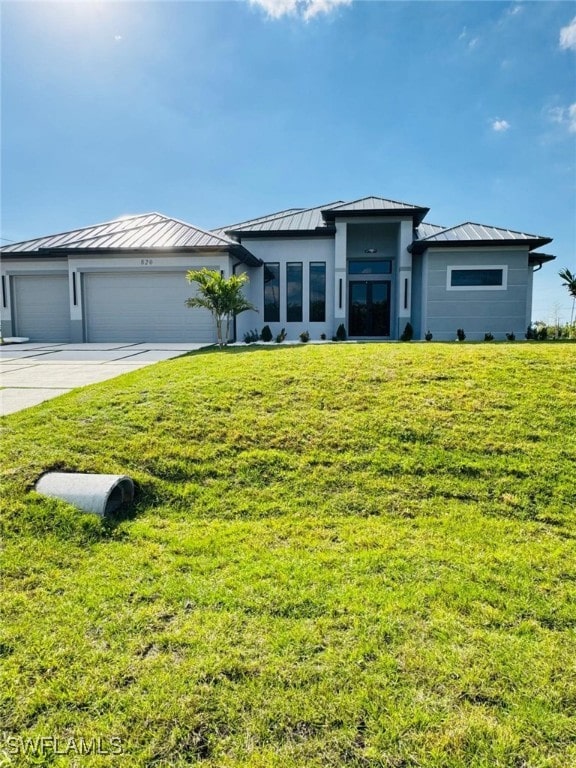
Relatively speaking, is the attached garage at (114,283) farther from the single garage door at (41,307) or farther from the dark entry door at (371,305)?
the dark entry door at (371,305)

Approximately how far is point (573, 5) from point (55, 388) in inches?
545

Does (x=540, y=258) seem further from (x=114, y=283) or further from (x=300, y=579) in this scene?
(x=300, y=579)

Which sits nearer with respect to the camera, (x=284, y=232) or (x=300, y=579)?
(x=300, y=579)

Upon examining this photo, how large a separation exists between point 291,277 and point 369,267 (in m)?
3.59

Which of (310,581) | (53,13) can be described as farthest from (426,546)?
(53,13)

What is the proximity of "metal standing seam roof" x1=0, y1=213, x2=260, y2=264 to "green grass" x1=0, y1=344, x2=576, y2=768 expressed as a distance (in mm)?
10825

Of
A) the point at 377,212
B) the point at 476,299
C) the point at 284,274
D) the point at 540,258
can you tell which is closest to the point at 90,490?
the point at 284,274

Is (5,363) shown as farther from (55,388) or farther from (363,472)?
(363,472)

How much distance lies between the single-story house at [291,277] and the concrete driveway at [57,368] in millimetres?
2859

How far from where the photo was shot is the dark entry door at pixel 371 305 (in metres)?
18.5

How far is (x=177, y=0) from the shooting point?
27.7 feet

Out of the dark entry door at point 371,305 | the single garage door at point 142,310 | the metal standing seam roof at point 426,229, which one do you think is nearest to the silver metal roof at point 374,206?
the metal standing seam roof at point 426,229

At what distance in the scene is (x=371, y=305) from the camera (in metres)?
18.5

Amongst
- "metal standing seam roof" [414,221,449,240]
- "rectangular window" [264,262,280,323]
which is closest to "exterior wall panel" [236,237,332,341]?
"rectangular window" [264,262,280,323]
